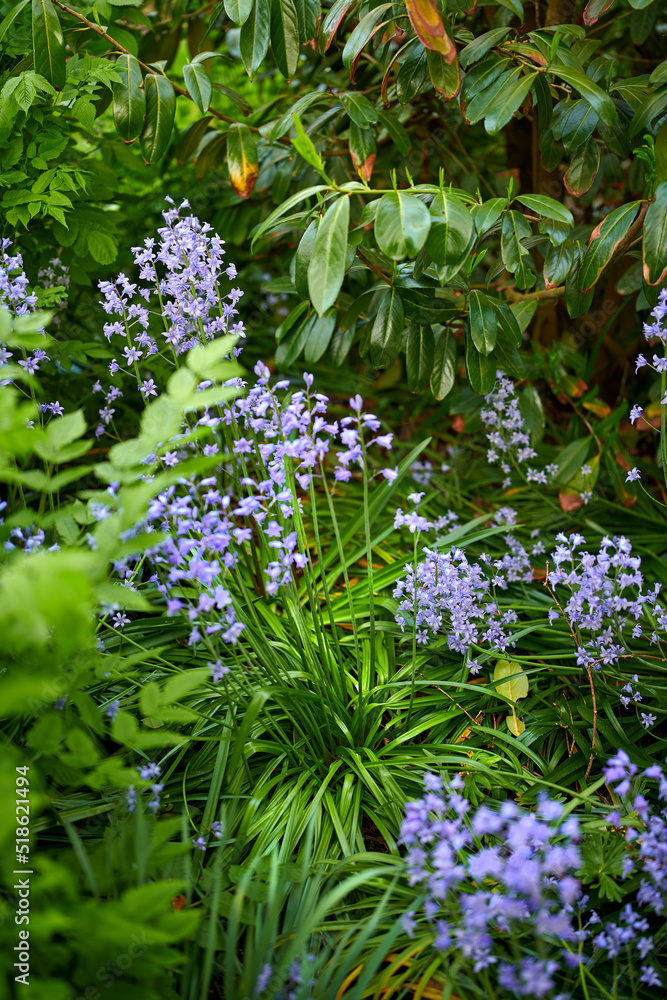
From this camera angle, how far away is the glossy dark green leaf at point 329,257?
1.32 m

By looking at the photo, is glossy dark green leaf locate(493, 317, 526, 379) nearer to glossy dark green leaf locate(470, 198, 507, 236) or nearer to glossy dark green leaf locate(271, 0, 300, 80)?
glossy dark green leaf locate(470, 198, 507, 236)

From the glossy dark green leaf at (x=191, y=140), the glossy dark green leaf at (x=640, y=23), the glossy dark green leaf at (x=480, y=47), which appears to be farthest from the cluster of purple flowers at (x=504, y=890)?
the glossy dark green leaf at (x=640, y=23)

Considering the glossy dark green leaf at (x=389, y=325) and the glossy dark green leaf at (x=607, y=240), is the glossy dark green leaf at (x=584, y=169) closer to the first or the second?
the glossy dark green leaf at (x=607, y=240)

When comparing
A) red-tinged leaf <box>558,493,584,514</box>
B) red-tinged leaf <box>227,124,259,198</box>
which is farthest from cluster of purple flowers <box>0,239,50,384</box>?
red-tinged leaf <box>558,493,584,514</box>

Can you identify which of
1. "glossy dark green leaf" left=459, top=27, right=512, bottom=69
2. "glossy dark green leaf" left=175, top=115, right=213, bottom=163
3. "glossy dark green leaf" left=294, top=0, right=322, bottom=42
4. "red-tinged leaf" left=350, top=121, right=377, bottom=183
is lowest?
"red-tinged leaf" left=350, top=121, right=377, bottom=183

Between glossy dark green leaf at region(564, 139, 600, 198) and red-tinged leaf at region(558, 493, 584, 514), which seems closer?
glossy dark green leaf at region(564, 139, 600, 198)

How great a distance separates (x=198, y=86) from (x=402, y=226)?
40.4 inches

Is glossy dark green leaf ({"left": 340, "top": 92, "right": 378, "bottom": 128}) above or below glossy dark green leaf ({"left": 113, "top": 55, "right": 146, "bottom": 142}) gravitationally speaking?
below

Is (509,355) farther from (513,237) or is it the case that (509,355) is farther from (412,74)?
(412,74)

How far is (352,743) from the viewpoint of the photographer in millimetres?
1640

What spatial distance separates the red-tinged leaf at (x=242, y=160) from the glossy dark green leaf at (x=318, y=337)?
1.52ft

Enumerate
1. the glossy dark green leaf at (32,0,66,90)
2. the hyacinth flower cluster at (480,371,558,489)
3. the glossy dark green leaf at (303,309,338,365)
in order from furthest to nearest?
the hyacinth flower cluster at (480,371,558,489)
the glossy dark green leaf at (303,309,338,365)
the glossy dark green leaf at (32,0,66,90)

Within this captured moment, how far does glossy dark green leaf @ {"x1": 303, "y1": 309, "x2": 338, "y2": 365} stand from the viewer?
2.19 meters

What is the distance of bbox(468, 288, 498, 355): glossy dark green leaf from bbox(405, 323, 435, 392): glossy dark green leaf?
229mm
